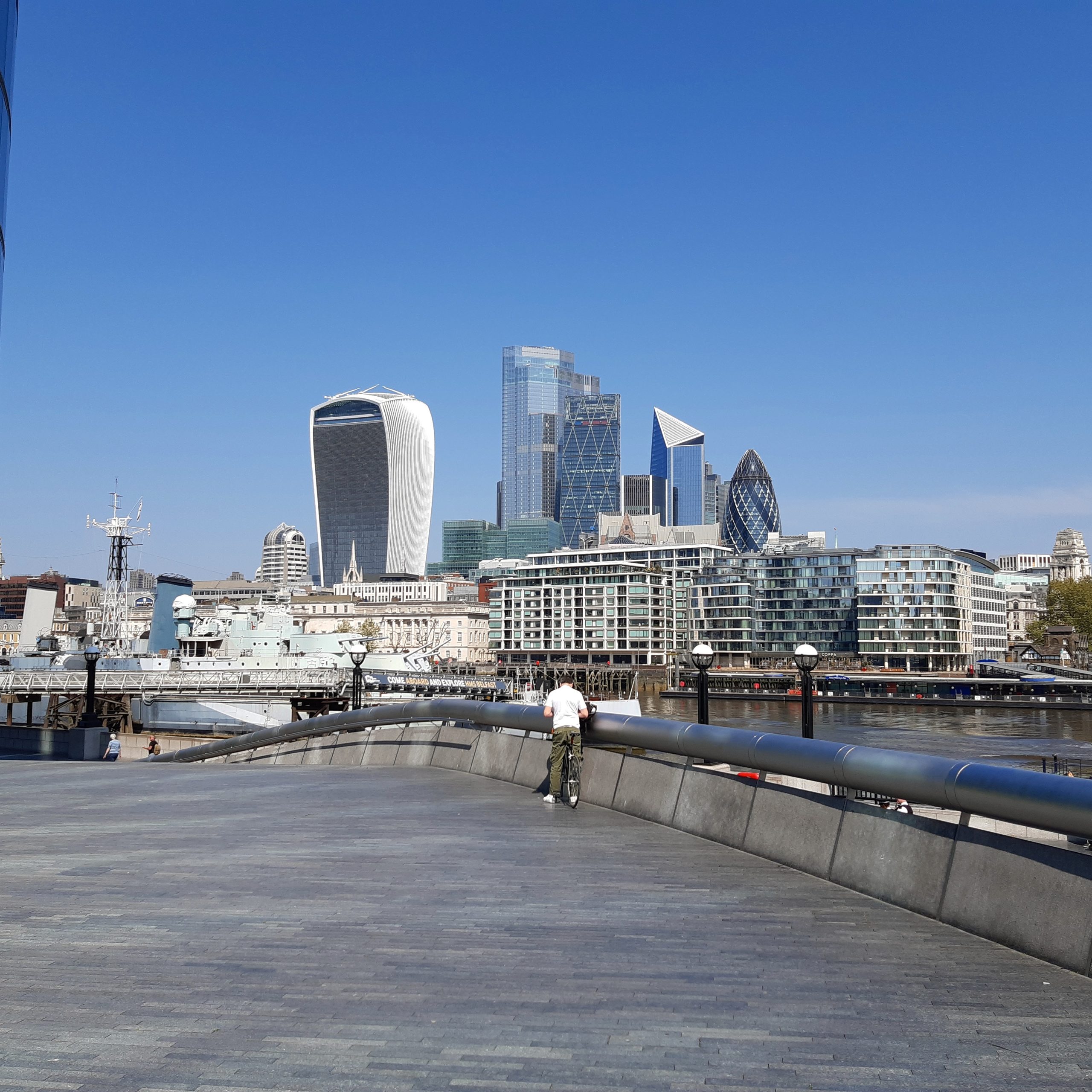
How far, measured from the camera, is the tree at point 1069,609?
463ft

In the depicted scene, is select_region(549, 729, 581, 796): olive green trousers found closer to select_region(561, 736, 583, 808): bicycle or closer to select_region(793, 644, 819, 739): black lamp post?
select_region(561, 736, 583, 808): bicycle

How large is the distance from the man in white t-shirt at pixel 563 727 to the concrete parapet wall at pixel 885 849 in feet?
1.67

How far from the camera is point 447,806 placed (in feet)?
43.7

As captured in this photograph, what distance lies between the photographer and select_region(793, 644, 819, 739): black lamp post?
21.4m

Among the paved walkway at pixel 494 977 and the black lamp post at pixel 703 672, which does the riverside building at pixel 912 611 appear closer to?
the black lamp post at pixel 703 672

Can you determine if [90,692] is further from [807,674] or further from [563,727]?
[563,727]

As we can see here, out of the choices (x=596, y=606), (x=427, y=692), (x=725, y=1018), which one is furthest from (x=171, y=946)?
(x=596, y=606)

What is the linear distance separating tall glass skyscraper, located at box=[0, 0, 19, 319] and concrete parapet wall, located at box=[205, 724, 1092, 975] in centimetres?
2800

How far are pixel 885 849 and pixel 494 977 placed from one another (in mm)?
3399

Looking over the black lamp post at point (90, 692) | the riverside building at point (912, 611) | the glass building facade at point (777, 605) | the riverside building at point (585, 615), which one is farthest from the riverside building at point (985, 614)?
the black lamp post at point (90, 692)

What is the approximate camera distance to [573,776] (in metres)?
13.1

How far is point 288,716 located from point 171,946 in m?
68.7

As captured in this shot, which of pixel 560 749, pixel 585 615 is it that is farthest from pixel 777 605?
pixel 560 749

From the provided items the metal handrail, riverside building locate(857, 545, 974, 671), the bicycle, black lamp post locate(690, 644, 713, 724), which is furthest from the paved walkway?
riverside building locate(857, 545, 974, 671)
